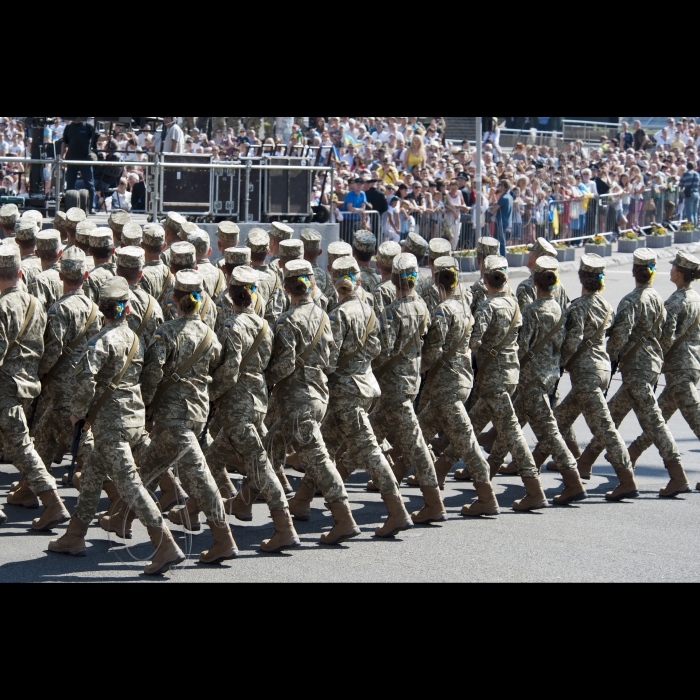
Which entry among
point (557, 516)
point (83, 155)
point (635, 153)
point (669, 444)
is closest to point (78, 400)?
point (557, 516)

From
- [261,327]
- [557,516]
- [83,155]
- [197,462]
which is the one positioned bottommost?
[557,516]

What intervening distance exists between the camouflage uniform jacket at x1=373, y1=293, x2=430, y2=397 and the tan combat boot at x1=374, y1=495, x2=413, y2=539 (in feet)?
2.61

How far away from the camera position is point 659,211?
27891 millimetres

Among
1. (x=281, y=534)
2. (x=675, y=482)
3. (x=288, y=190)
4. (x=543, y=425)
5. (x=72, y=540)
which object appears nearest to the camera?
(x=72, y=540)

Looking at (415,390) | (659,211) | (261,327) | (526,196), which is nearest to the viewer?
(261,327)

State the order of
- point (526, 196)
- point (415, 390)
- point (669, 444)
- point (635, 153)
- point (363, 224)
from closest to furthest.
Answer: point (415, 390) < point (669, 444) < point (363, 224) < point (526, 196) < point (635, 153)

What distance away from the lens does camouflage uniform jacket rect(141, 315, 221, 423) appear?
25.6ft

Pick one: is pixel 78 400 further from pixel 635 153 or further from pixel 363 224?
pixel 635 153

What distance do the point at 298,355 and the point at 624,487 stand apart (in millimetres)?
Result: 3181

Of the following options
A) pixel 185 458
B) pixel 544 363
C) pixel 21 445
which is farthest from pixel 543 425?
pixel 21 445

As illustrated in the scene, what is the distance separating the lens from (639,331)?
1030 cm

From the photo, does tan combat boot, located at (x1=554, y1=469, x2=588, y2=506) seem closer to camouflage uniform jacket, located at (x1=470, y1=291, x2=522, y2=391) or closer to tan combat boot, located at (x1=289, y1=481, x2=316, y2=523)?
camouflage uniform jacket, located at (x1=470, y1=291, x2=522, y2=391)

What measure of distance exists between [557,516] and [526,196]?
46.1 ft

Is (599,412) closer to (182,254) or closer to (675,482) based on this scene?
(675,482)
